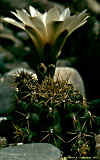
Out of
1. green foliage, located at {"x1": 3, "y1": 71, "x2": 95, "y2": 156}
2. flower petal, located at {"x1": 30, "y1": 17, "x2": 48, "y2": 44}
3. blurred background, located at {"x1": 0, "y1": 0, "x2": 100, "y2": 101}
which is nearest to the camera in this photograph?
green foliage, located at {"x1": 3, "y1": 71, "x2": 95, "y2": 156}

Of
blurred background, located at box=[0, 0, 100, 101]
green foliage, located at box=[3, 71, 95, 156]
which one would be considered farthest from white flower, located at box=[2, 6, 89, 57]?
blurred background, located at box=[0, 0, 100, 101]

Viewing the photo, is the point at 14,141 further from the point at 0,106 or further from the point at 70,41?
the point at 70,41

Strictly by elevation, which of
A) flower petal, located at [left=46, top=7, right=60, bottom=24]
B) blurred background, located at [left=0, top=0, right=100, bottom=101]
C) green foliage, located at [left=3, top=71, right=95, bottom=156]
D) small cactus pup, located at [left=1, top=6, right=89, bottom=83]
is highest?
blurred background, located at [left=0, top=0, right=100, bottom=101]

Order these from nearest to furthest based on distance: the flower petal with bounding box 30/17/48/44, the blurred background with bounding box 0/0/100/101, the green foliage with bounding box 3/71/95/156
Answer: the green foliage with bounding box 3/71/95/156 < the flower petal with bounding box 30/17/48/44 < the blurred background with bounding box 0/0/100/101

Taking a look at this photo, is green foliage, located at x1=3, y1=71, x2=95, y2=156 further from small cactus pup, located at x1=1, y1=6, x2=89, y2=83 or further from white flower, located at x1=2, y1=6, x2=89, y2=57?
white flower, located at x1=2, y1=6, x2=89, y2=57

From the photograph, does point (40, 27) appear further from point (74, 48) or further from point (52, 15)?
point (74, 48)

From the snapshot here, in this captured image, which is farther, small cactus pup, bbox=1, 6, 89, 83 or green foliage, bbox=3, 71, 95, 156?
small cactus pup, bbox=1, 6, 89, 83

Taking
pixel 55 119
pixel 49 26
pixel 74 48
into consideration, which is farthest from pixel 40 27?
pixel 74 48
